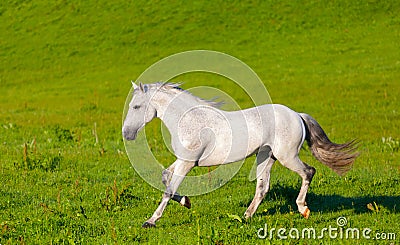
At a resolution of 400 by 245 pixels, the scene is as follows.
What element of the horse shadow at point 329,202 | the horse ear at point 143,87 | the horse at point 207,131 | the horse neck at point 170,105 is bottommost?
the horse shadow at point 329,202

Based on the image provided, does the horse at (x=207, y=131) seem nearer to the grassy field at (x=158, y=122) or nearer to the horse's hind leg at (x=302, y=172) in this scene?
the horse's hind leg at (x=302, y=172)

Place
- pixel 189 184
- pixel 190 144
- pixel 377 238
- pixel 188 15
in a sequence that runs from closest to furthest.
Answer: pixel 377 238 → pixel 190 144 → pixel 189 184 → pixel 188 15

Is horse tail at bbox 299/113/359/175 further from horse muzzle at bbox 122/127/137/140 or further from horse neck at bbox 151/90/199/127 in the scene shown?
horse muzzle at bbox 122/127/137/140

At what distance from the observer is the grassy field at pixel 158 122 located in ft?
27.0

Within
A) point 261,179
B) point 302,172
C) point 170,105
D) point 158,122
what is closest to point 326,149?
point 302,172

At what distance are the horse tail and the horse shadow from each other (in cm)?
68

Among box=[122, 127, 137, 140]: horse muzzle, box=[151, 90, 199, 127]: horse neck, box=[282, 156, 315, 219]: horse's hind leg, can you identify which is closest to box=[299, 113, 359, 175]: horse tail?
box=[282, 156, 315, 219]: horse's hind leg

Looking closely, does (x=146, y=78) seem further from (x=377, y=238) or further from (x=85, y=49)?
(x=85, y=49)

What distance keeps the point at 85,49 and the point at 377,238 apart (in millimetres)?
36911

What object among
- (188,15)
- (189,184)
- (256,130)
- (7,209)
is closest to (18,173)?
(7,209)

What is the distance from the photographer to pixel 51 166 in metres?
12.3

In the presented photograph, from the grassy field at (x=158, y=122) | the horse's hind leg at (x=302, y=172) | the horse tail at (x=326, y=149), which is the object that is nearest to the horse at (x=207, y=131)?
the horse's hind leg at (x=302, y=172)

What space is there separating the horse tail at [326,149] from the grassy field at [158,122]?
0.70m

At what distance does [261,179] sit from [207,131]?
126 centimetres
